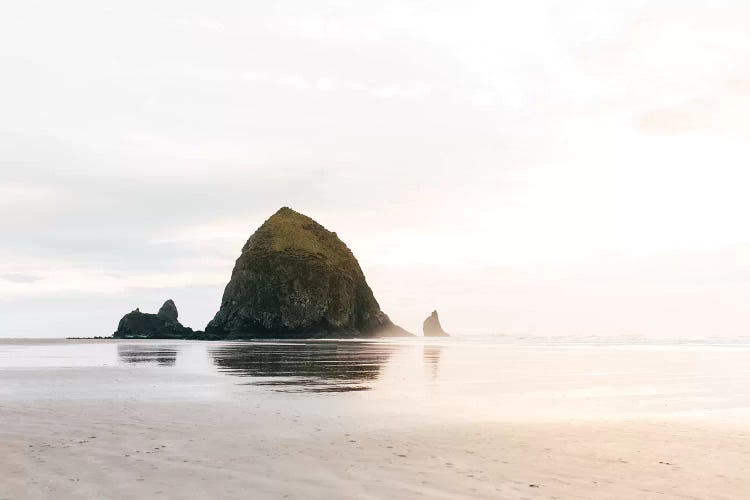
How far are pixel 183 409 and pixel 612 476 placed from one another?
1188cm

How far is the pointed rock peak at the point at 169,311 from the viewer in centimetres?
18335

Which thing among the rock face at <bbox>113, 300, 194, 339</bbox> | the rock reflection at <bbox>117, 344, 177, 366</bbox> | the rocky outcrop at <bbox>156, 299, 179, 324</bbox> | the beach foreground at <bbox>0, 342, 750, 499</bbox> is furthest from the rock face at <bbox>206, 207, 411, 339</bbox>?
the beach foreground at <bbox>0, 342, 750, 499</bbox>

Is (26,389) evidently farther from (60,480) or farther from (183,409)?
(60,480)

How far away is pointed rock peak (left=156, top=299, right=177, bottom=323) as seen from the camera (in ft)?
602

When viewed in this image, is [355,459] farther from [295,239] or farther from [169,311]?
[169,311]

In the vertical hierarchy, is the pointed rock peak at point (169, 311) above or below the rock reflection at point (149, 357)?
above

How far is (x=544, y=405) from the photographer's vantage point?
1806 centimetres

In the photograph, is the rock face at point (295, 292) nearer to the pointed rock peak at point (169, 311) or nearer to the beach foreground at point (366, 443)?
the pointed rock peak at point (169, 311)

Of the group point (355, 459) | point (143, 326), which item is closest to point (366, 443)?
point (355, 459)

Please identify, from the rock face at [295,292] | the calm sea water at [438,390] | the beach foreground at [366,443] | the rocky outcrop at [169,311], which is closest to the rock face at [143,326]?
the rocky outcrop at [169,311]

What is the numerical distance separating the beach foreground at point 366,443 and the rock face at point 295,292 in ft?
437

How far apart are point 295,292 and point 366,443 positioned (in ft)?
487

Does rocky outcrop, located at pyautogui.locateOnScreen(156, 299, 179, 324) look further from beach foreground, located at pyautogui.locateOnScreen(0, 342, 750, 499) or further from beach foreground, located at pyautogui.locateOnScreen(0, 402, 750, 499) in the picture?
beach foreground, located at pyautogui.locateOnScreen(0, 402, 750, 499)

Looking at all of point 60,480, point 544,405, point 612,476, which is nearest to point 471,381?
point 544,405
